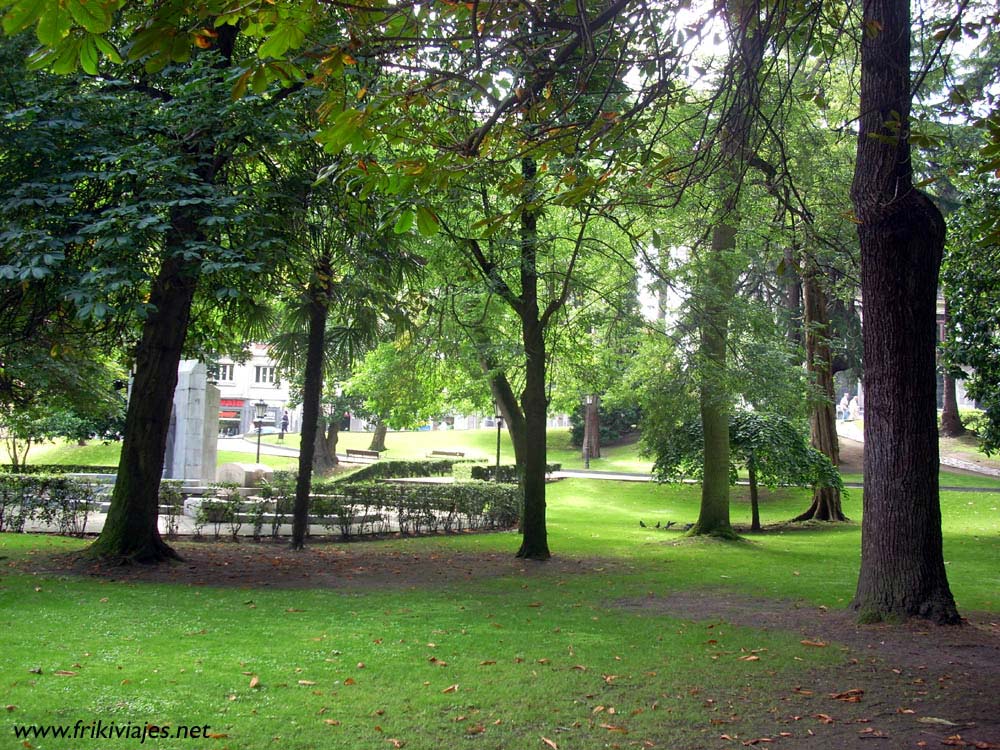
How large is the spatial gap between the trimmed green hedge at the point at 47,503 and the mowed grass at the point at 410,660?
3205mm

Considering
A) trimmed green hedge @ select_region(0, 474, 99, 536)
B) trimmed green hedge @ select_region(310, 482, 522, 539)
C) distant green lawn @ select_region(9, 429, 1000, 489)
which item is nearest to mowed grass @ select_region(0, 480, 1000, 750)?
trimmed green hedge @ select_region(0, 474, 99, 536)

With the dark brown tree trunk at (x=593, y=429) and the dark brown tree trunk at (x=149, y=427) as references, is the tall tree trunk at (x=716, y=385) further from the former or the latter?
the dark brown tree trunk at (x=593, y=429)

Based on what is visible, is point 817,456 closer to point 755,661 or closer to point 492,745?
point 755,661

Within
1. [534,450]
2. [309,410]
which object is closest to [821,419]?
[534,450]

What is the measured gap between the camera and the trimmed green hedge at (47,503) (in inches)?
588

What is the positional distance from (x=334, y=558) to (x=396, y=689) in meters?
8.15

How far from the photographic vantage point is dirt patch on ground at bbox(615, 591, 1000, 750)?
15.6 ft

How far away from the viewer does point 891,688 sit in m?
5.68

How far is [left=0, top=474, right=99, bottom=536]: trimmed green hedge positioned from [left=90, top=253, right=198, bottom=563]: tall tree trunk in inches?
170

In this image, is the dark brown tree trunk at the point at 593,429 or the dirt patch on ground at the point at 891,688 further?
the dark brown tree trunk at the point at 593,429

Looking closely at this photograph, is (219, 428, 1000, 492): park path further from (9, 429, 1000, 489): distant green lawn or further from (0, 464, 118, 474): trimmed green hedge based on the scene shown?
(0, 464, 118, 474): trimmed green hedge

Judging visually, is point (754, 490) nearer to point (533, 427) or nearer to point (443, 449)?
point (533, 427)

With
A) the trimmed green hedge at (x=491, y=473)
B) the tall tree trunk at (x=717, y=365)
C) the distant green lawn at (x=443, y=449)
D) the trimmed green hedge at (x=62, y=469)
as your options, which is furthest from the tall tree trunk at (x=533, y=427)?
the trimmed green hedge at (x=62, y=469)

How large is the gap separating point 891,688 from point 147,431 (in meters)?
9.51
